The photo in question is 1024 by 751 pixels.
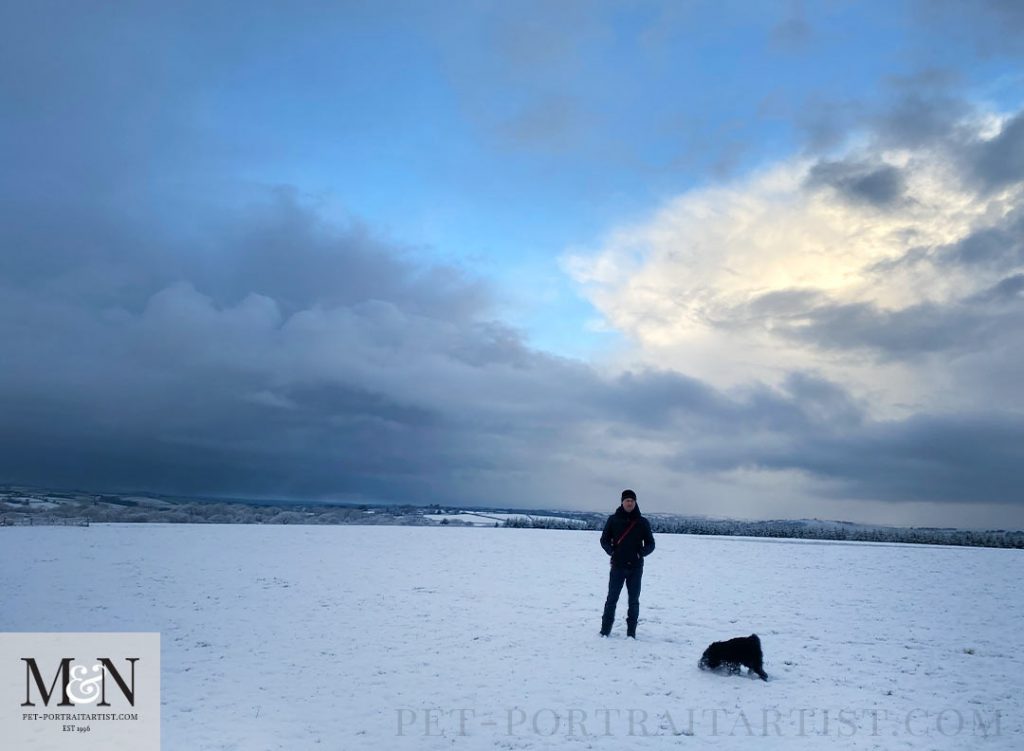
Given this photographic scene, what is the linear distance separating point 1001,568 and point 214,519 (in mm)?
63021

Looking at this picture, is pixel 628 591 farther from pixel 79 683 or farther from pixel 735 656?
pixel 79 683

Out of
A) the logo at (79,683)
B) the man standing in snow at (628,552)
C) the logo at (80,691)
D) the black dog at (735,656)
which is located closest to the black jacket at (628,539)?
the man standing in snow at (628,552)

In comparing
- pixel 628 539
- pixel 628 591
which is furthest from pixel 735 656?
pixel 628 539

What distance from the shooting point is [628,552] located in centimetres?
1380

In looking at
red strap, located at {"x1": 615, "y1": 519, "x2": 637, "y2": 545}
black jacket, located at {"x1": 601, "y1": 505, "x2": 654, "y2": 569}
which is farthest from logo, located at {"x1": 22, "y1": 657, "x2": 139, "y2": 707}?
red strap, located at {"x1": 615, "y1": 519, "x2": 637, "y2": 545}

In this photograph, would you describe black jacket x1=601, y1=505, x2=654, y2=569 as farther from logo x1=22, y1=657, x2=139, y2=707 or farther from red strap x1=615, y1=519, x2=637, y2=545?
logo x1=22, y1=657, x2=139, y2=707

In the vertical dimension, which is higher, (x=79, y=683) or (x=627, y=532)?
(x=627, y=532)

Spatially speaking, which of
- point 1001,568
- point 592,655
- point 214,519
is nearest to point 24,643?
point 592,655

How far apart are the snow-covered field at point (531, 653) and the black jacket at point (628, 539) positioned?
5.25 ft

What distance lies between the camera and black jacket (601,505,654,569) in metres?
13.8

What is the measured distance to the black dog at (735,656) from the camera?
11.0 m

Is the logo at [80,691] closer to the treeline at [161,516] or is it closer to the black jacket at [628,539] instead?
the black jacket at [628,539]

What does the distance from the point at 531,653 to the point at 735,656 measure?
11.8ft

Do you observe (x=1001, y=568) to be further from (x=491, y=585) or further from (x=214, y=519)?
(x=214, y=519)
